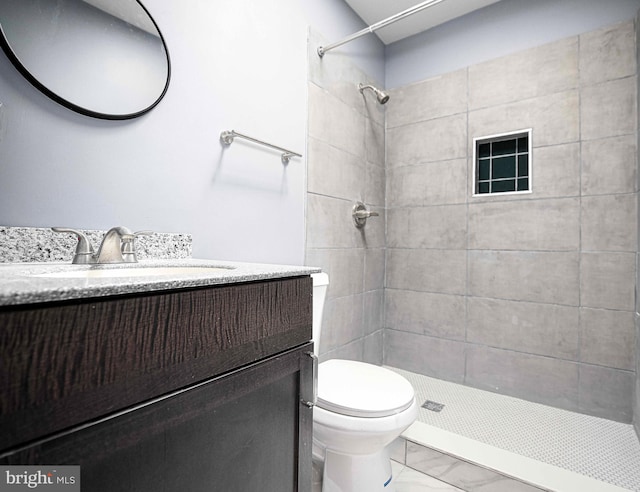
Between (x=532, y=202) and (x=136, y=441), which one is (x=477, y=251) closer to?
(x=532, y=202)

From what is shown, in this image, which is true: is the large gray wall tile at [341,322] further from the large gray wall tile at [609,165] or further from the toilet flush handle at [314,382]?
Result: the large gray wall tile at [609,165]

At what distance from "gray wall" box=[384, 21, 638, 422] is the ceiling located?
368mm

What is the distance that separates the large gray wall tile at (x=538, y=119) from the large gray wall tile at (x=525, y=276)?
0.67m

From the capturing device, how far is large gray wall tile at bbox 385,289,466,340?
2215 millimetres

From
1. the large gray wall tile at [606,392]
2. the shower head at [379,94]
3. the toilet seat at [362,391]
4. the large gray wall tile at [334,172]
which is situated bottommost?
the large gray wall tile at [606,392]

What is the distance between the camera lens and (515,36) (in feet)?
6.71

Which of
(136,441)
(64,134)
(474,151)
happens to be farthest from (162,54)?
(474,151)

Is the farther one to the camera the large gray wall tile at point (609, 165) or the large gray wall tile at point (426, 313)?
the large gray wall tile at point (426, 313)

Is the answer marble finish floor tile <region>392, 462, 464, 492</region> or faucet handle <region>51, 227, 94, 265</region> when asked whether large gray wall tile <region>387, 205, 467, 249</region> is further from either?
faucet handle <region>51, 227, 94, 265</region>

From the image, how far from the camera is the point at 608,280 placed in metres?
1.78

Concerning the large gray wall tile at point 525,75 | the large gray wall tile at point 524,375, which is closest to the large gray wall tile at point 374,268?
the large gray wall tile at point 524,375

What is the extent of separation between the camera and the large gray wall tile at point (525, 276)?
6.18 ft

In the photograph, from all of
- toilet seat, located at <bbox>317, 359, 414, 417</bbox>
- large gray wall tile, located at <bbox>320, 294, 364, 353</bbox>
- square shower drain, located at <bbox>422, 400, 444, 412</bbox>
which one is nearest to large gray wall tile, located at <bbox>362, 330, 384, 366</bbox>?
large gray wall tile, located at <bbox>320, 294, 364, 353</bbox>

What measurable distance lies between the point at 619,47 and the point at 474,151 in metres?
0.83
